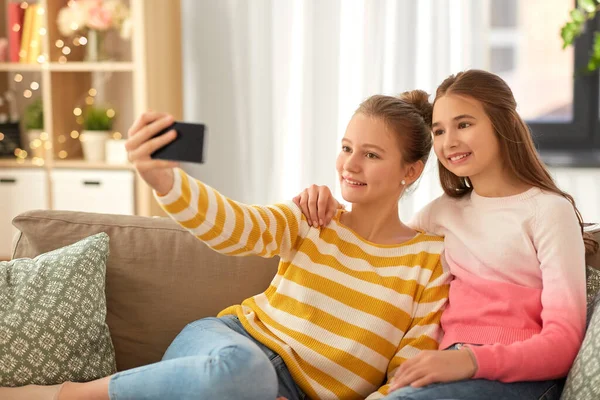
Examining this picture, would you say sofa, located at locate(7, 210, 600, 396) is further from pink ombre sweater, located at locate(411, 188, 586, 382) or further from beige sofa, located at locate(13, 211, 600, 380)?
pink ombre sweater, located at locate(411, 188, 586, 382)

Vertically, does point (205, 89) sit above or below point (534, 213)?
above

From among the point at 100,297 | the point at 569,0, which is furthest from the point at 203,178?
the point at 100,297

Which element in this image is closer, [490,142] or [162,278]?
[490,142]

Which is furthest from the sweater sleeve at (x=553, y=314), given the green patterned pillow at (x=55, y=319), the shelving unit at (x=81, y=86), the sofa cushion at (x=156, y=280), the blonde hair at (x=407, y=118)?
the shelving unit at (x=81, y=86)

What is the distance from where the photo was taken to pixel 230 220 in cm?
161

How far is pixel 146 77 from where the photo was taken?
3.54 m

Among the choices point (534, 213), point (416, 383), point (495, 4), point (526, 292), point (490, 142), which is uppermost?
point (495, 4)

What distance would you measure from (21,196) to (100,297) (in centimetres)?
200

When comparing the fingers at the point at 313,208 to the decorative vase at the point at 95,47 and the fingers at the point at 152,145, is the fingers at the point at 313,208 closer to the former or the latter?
the fingers at the point at 152,145

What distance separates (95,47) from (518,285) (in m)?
2.57

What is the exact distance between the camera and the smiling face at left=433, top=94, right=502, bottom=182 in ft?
5.62

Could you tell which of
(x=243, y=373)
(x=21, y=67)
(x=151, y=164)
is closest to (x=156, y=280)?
(x=243, y=373)

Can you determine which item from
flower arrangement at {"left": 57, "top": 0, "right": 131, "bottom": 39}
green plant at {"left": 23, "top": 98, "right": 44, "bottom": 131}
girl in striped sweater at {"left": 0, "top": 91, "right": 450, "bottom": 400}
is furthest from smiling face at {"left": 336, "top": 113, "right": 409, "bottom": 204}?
green plant at {"left": 23, "top": 98, "right": 44, "bottom": 131}

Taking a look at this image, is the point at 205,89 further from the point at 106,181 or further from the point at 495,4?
the point at 495,4
